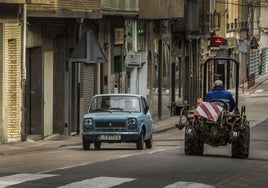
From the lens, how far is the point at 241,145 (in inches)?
926

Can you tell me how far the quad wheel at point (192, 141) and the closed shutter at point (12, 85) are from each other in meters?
8.78

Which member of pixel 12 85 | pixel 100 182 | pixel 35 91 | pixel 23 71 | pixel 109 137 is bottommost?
pixel 109 137

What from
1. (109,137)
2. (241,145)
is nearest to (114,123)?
(109,137)

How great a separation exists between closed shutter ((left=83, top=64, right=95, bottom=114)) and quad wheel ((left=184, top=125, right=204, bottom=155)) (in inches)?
635

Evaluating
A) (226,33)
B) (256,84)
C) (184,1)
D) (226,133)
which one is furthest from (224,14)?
(226,133)

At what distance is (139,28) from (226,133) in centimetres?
2544

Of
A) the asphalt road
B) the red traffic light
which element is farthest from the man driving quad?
the red traffic light

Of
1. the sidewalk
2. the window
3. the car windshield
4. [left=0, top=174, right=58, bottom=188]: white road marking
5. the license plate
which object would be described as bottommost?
the sidewalk

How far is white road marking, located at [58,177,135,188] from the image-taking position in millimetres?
15328

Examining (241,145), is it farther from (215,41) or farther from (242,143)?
(215,41)

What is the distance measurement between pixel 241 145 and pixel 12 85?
34.1ft

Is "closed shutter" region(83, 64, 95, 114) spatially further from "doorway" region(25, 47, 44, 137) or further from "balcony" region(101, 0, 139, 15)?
"doorway" region(25, 47, 44, 137)

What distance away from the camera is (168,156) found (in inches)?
921

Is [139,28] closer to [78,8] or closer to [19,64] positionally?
[78,8]
